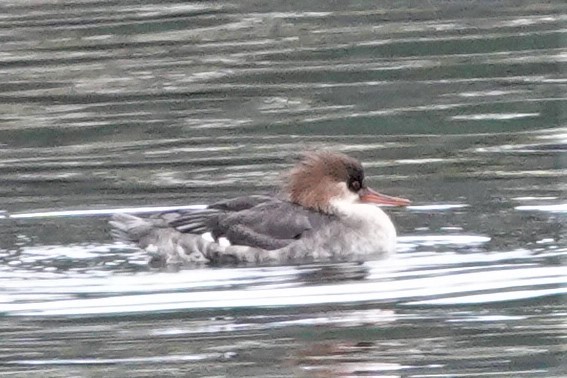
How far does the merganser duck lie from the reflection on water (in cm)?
23

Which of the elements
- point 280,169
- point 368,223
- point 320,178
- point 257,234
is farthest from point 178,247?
point 280,169

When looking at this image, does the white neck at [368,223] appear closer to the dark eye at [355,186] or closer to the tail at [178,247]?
the dark eye at [355,186]

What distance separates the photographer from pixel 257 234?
43.2 feet

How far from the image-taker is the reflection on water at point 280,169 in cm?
1061

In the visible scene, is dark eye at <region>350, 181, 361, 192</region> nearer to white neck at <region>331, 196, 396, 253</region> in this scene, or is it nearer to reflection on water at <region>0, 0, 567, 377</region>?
white neck at <region>331, 196, 396, 253</region>

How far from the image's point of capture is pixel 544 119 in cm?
1692

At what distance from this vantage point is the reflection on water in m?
10.6

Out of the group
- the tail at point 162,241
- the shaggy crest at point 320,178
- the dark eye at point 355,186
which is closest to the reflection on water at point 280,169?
the tail at point 162,241

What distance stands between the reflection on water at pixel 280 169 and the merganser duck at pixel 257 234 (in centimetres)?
23

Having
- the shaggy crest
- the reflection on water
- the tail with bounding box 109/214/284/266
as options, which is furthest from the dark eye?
the tail with bounding box 109/214/284/266

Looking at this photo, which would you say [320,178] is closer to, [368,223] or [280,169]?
[368,223]

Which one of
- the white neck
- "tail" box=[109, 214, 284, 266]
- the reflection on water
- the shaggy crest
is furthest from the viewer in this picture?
the shaggy crest

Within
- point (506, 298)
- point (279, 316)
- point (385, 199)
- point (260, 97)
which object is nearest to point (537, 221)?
point (385, 199)

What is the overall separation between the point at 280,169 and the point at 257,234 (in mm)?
2295
